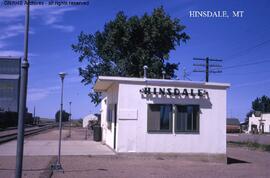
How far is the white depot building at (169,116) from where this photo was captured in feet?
69.6

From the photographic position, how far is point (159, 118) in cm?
2169

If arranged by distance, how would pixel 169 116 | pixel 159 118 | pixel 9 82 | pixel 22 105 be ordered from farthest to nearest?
pixel 9 82, pixel 169 116, pixel 159 118, pixel 22 105

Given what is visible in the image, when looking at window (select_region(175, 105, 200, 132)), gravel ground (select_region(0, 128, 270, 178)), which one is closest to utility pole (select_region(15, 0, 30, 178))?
gravel ground (select_region(0, 128, 270, 178))

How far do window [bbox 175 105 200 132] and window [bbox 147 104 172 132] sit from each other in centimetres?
40

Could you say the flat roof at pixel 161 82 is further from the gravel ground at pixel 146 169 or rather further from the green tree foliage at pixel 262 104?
the green tree foliage at pixel 262 104

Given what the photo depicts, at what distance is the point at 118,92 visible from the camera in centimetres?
2148

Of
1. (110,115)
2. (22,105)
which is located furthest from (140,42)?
(22,105)

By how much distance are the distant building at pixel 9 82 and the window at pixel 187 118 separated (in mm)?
65625

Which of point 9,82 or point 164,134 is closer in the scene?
point 164,134

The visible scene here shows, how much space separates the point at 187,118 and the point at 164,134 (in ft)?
4.74

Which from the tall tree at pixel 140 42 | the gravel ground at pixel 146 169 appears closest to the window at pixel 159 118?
the gravel ground at pixel 146 169

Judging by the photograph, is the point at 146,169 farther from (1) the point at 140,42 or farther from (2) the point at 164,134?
(1) the point at 140,42

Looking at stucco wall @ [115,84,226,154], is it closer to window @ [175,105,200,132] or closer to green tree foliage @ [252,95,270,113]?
window @ [175,105,200,132]

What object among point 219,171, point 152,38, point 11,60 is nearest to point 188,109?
point 219,171
